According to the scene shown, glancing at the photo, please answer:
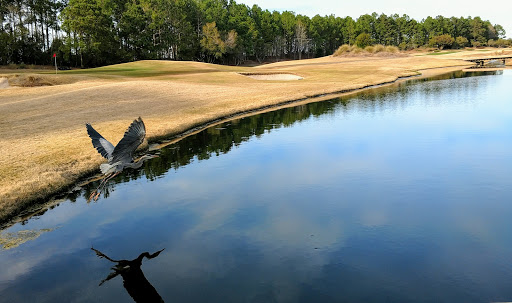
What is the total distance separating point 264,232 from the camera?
12.8m

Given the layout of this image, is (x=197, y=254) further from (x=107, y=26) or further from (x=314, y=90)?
(x=107, y=26)

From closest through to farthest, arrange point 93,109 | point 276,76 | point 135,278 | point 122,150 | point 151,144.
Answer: point 135,278 < point 122,150 < point 151,144 < point 93,109 < point 276,76

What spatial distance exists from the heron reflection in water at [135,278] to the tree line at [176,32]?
78086 mm

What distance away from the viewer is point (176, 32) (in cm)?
11069

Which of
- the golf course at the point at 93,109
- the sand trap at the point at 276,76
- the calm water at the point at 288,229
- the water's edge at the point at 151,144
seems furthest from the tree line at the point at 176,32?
the calm water at the point at 288,229

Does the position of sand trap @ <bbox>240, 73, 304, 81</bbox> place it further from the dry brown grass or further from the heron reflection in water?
the heron reflection in water

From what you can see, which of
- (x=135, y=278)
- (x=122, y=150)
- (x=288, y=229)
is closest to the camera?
(x=135, y=278)

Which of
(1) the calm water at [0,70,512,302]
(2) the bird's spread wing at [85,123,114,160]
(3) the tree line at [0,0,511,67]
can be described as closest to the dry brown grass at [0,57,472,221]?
(1) the calm water at [0,70,512,302]

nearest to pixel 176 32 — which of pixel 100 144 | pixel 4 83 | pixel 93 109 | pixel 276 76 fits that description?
pixel 276 76

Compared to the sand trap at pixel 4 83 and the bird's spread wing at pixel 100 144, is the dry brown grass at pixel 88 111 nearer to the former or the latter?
the sand trap at pixel 4 83

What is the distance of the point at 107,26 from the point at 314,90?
62161mm

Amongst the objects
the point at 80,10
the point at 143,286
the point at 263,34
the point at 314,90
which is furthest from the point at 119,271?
the point at 263,34

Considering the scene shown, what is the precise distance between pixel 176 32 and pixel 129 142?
105 meters

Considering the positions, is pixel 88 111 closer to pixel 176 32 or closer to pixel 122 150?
pixel 122 150
